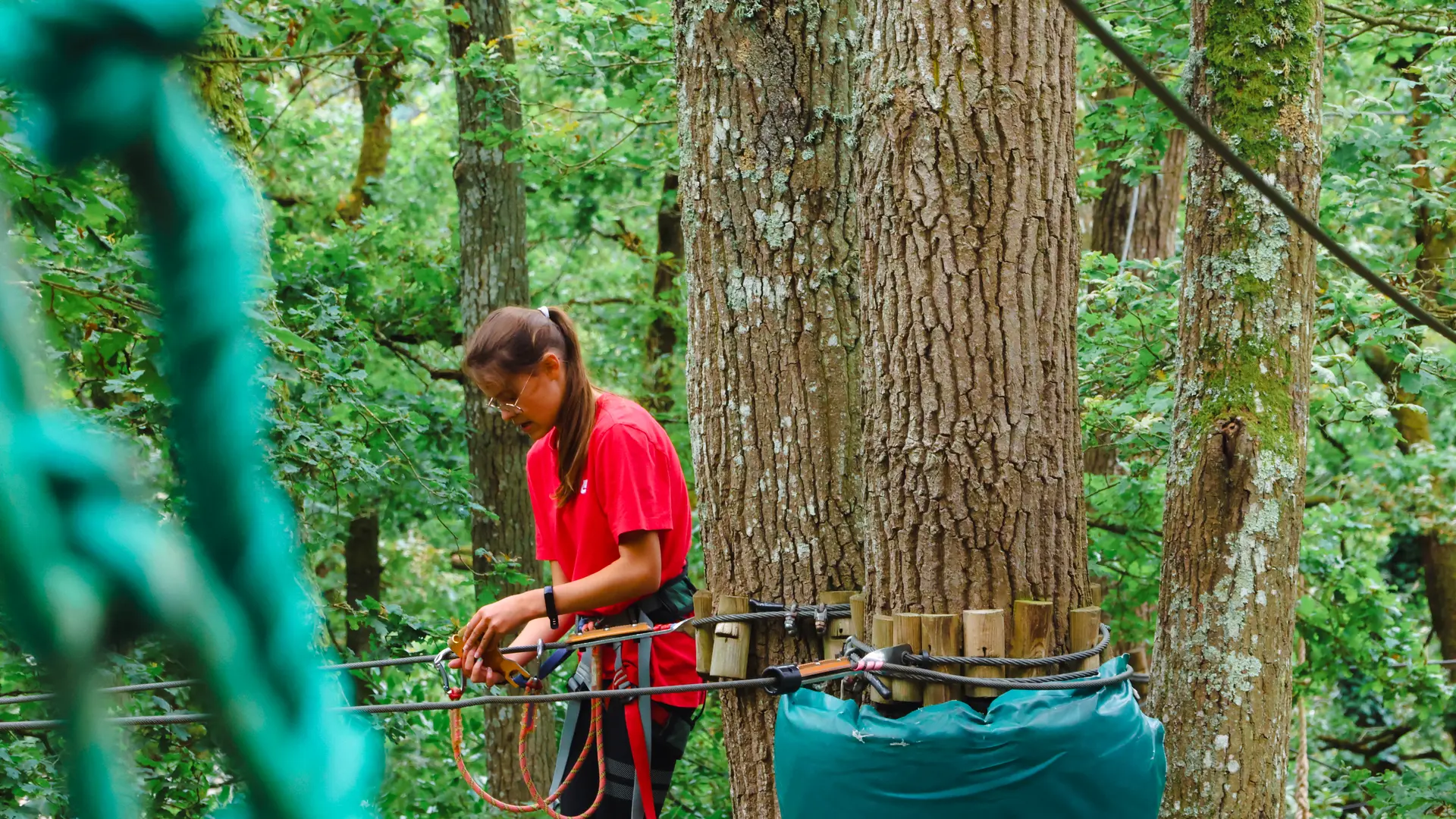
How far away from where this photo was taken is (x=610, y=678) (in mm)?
3168

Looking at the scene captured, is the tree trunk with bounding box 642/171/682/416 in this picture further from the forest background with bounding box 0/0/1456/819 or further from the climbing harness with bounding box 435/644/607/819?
the climbing harness with bounding box 435/644/607/819

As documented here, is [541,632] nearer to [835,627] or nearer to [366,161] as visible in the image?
[835,627]

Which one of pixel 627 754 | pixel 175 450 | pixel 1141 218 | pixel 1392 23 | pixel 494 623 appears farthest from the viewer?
pixel 1141 218

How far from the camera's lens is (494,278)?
6586 millimetres

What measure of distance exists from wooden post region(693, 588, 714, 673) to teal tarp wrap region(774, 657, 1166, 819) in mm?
693

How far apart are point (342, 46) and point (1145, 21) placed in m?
3.39

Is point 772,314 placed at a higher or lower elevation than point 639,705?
higher

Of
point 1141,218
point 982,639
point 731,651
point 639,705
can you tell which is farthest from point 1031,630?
point 1141,218

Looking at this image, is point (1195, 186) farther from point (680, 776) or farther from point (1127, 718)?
point (680, 776)

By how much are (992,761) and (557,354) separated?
4.87 feet

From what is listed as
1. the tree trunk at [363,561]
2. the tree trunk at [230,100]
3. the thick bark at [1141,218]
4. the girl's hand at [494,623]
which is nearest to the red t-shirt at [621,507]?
the girl's hand at [494,623]

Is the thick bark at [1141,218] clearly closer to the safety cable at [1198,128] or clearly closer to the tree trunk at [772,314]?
the tree trunk at [772,314]

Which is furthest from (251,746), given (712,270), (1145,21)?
(1145,21)

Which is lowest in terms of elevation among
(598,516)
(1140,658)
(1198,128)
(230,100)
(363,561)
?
(1140,658)
